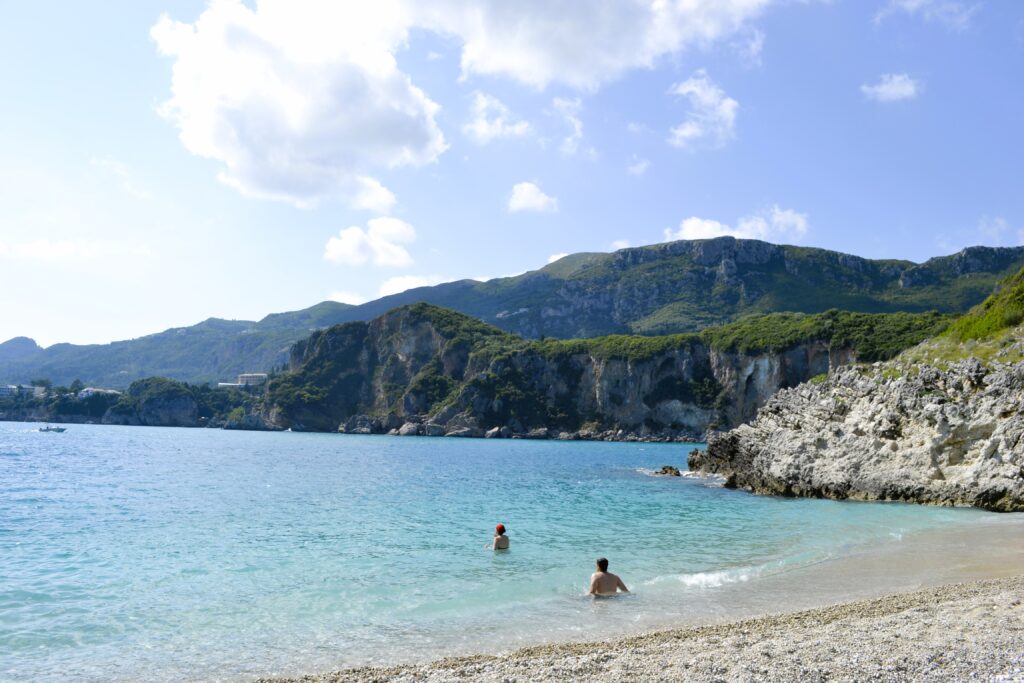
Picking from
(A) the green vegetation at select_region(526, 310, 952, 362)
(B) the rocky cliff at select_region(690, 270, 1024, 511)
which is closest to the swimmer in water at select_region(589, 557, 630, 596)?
(B) the rocky cliff at select_region(690, 270, 1024, 511)

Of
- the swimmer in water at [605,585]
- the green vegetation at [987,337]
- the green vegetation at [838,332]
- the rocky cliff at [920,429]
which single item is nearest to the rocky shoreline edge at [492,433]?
the green vegetation at [838,332]

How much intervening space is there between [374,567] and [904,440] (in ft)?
86.6

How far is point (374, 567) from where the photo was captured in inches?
677

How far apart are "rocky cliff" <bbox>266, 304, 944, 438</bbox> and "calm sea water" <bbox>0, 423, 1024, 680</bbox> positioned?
94.5m

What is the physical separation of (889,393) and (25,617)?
3543 centimetres

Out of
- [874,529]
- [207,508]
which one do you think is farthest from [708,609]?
[207,508]

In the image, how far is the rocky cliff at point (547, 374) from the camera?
400ft

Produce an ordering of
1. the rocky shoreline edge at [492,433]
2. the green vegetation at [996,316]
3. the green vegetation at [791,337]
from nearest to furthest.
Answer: the green vegetation at [996,316] < the green vegetation at [791,337] < the rocky shoreline edge at [492,433]

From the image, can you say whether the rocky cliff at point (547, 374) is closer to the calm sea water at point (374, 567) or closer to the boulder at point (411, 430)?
the boulder at point (411, 430)

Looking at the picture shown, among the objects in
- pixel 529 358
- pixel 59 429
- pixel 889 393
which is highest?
pixel 529 358

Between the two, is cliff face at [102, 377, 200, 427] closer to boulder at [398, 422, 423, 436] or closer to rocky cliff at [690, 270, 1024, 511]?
boulder at [398, 422, 423, 436]

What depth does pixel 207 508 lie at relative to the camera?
28391 millimetres

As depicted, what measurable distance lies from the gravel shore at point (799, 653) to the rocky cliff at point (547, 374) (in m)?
106

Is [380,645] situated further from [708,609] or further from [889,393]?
[889,393]
